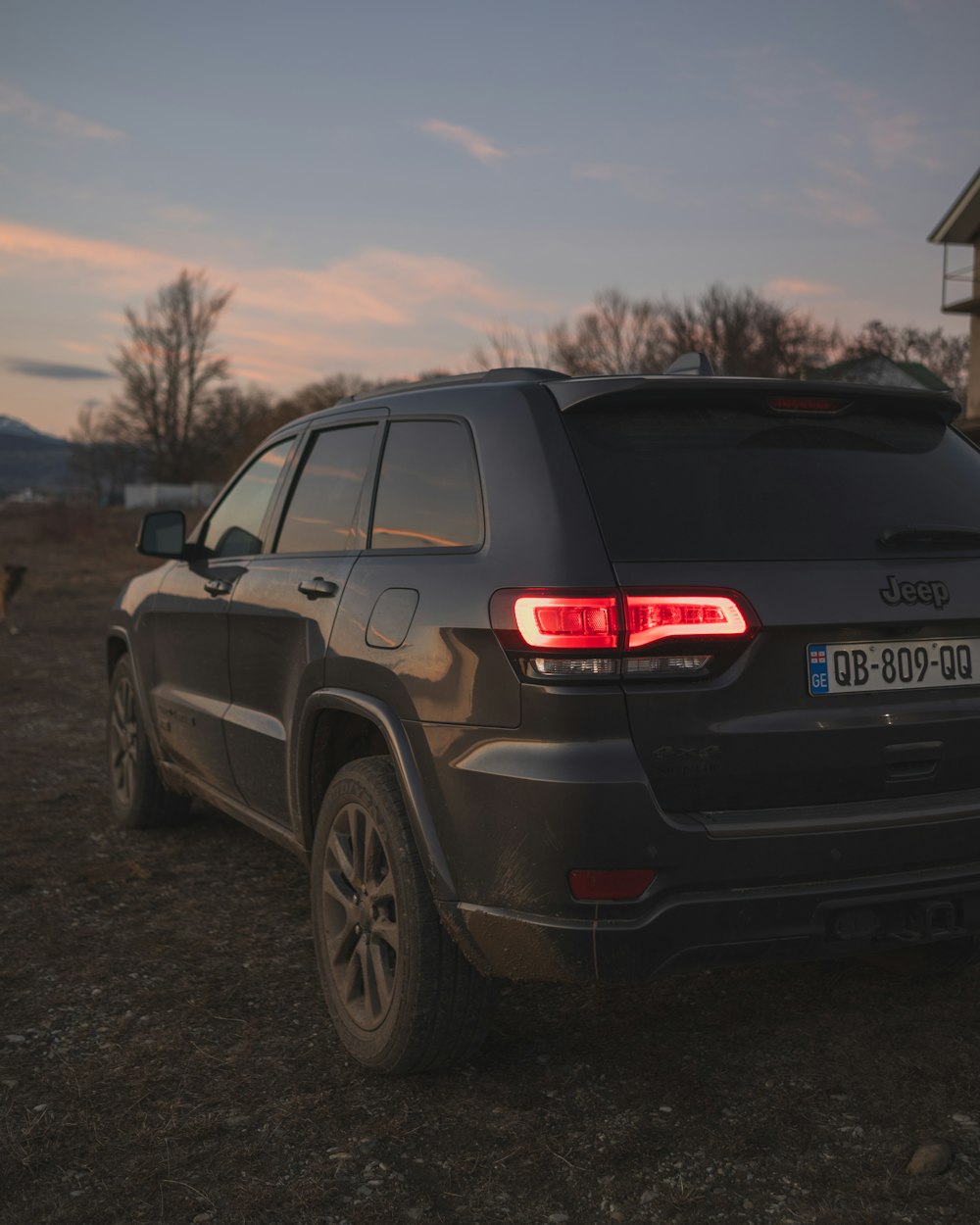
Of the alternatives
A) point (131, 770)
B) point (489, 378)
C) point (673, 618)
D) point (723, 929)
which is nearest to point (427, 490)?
point (489, 378)

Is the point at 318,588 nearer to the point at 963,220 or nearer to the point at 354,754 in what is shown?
the point at 354,754

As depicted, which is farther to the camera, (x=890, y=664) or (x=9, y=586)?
(x=9, y=586)

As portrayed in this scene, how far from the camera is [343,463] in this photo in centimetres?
395

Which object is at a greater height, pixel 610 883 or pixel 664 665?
pixel 664 665

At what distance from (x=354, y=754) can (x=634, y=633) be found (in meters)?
1.27

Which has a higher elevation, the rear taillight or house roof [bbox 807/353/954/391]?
house roof [bbox 807/353/954/391]

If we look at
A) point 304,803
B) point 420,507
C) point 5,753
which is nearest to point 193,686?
point 304,803

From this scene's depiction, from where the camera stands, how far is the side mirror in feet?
16.4

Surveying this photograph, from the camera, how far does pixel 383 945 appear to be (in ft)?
10.6

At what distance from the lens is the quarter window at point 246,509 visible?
455 centimetres

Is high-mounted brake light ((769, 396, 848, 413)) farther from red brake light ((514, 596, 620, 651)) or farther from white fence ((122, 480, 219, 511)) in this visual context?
white fence ((122, 480, 219, 511))

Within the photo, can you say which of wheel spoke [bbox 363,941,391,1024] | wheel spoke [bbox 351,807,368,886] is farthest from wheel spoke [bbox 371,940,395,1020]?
wheel spoke [bbox 351,807,368,886]

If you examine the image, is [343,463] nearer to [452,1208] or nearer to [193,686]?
[193,686]

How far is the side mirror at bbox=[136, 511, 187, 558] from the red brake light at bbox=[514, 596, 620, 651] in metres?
2.71
